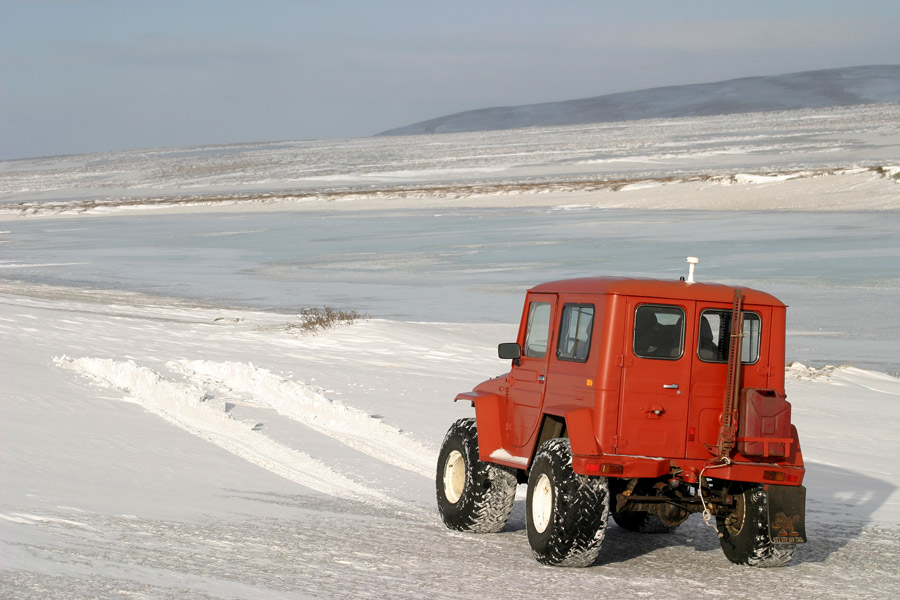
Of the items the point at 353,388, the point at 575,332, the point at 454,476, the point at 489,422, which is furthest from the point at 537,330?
the point at 353,388

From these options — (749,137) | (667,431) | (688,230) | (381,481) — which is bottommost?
(381,481)

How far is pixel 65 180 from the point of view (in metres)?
96.6

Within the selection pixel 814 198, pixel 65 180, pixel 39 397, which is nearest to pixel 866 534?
pixel 39 397

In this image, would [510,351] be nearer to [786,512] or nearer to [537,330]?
[537,330]

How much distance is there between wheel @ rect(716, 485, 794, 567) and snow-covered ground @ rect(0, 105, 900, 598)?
11 centimetres

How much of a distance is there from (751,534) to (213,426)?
261 inches

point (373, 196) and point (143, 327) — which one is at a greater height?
point (373, 196)

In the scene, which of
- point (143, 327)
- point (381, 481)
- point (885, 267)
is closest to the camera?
point (381, 481)

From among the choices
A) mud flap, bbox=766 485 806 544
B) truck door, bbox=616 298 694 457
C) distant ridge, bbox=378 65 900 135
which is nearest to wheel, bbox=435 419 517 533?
truck door, bbox=616 298 694 457

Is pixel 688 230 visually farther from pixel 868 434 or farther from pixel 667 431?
pixel 667 431

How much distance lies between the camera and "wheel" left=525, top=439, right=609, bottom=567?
7027mm

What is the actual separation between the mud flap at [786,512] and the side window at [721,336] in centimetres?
80

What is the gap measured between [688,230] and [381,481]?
2745cm

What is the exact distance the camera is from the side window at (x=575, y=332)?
738 cm
